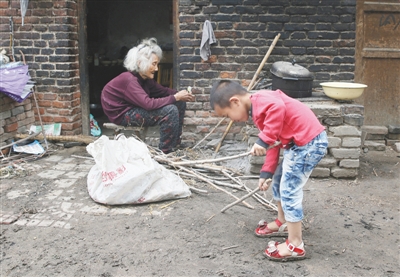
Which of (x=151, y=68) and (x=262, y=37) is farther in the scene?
(x=262, y=37)

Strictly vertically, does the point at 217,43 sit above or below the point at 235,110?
above

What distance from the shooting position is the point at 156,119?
5.10 meters

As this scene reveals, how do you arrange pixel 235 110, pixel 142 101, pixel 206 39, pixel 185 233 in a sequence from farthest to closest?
pixel 206 39, pixel 142 101, pixel 185 233, pixel 235 110

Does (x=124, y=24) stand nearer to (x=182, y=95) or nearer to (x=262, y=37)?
(x=262, y=37)

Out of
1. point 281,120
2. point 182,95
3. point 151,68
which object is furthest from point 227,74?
point 281,120

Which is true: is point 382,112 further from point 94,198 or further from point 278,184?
point 94,198

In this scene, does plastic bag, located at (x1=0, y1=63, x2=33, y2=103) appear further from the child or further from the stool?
the child

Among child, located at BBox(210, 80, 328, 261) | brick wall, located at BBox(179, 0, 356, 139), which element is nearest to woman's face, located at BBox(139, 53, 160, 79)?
brick wall, located at BBox(179, 0, 356, 139)

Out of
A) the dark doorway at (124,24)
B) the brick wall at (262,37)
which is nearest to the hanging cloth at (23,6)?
the brick wall at (262,37)

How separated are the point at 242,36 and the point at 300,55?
0.80 m

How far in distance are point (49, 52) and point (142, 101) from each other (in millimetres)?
1743

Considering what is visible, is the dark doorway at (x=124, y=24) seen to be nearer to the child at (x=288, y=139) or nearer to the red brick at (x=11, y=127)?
the red brick at (x=11, y=127)

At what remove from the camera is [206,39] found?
555 cm

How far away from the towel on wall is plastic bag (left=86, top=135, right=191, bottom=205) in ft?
6.65
